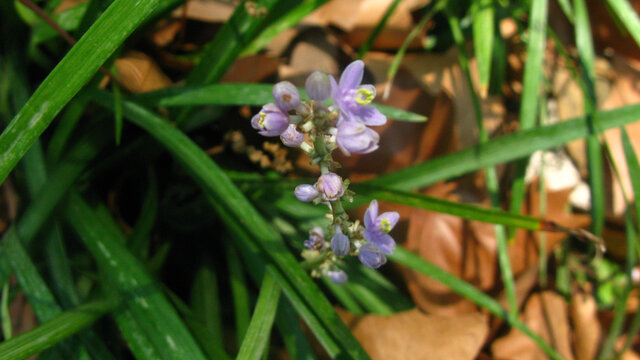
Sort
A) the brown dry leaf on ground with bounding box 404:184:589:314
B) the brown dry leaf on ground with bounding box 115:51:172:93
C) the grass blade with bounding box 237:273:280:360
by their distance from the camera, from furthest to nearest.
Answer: the brown dry leaf on ground with bounding box 404:184:589:314, the brown dry leaf on ground with bounding box 115:51:172:93, the grass blade with bounding box 237:273:280:360

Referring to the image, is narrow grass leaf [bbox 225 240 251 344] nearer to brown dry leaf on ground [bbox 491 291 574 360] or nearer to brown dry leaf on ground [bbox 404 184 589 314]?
brown dry leaf on ground [bbox 404 184 589 314]

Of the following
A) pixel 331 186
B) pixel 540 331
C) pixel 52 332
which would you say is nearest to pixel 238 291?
pixel 52 332

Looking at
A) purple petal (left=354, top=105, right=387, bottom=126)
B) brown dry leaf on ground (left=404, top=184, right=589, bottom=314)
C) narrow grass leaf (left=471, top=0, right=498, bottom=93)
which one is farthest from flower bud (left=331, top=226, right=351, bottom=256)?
narrow grass leaf (left=471, top=0, right=498, bottom=93)

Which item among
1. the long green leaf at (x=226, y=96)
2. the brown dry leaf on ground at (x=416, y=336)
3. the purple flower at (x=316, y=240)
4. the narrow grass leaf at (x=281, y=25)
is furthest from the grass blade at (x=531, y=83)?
the purple flower at (x=316, y=240)

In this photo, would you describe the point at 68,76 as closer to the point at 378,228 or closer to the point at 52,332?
the point at 52,332

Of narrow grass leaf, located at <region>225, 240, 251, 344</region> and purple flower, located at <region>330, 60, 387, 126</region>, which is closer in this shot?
purple flower, located at <region>330, 60, 387, 126</region>

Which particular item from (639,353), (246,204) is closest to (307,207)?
(246,204)

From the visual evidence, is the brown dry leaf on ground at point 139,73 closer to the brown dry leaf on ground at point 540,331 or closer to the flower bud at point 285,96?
the flower bud at point 285,96
